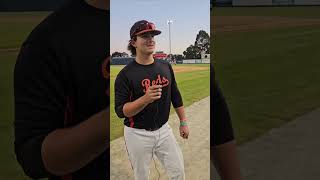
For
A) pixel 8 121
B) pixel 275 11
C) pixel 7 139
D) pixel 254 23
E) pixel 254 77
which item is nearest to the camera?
pixel 7 139

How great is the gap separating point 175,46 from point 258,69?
320 inches

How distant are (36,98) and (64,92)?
0.26 ft

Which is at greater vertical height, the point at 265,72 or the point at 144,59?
the point at 144,59

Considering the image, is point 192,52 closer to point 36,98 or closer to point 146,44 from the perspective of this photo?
point 146,44

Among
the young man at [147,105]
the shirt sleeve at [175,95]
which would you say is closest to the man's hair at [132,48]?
the young man at [147,105]

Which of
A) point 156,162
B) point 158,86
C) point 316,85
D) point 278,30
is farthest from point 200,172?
point 278,30

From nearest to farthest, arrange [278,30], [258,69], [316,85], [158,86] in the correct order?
[158,86] → [316,85] → [258,69] → [278,30]

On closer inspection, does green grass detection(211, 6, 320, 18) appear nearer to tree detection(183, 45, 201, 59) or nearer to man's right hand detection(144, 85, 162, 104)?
tree detection(183, 45, 201, 59)

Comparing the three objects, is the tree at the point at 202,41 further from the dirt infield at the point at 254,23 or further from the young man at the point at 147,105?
the dirt infield at the point at 254,23

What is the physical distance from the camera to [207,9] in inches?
45.3

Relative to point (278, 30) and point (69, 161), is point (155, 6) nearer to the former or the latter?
point (69, 161)

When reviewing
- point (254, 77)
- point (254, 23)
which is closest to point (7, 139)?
point (254, 77)

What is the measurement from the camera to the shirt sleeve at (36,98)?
1.13 metres

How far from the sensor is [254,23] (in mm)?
18812
